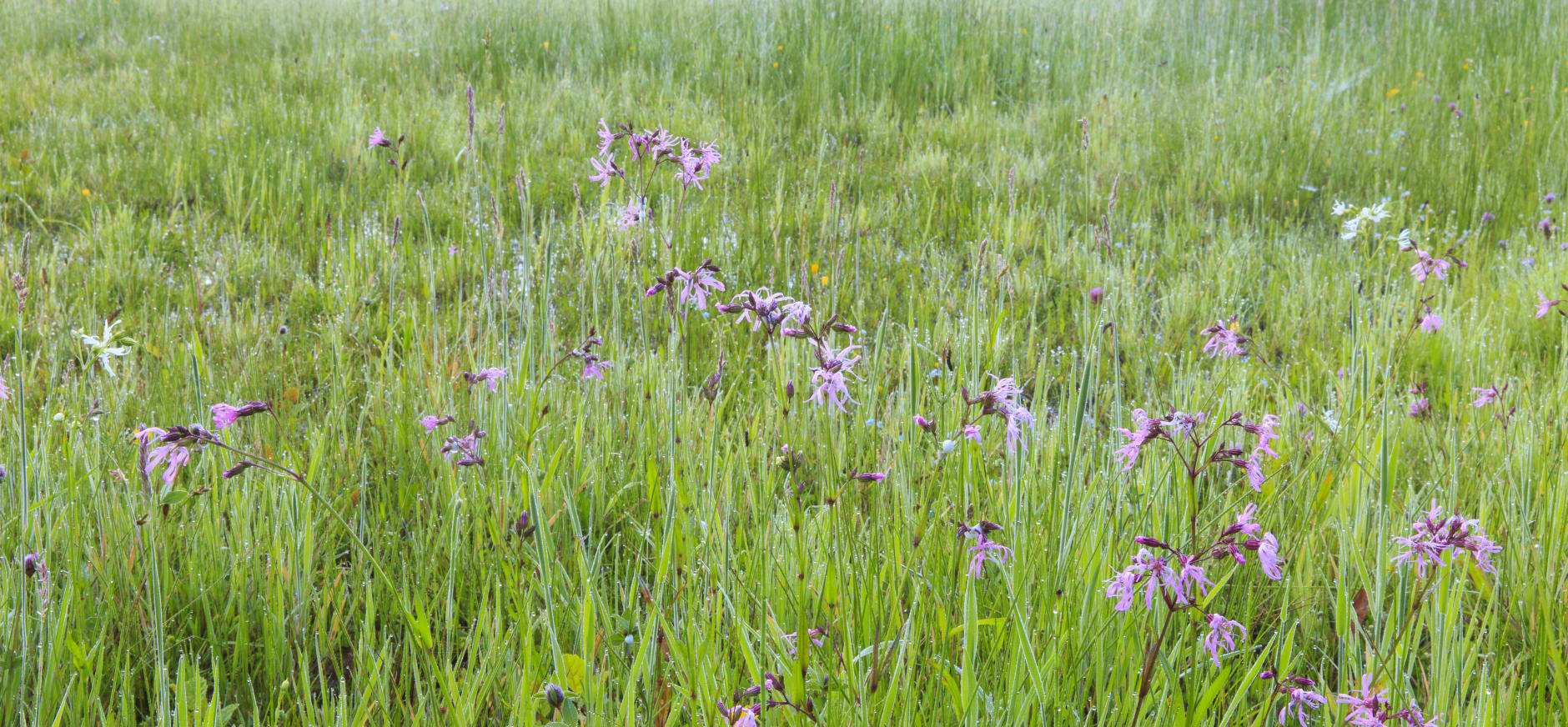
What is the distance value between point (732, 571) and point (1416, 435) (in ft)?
5.70

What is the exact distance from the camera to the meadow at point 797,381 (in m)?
1.25

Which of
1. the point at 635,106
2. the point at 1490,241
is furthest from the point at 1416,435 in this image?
the point at 635,106

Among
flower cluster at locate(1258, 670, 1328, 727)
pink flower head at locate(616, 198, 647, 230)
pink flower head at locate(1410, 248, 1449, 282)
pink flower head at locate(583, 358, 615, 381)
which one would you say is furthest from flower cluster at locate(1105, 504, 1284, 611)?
pink flower head at locate(1410, 248, 1449, 282)

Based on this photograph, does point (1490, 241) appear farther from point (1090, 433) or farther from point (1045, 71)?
point (1090, 433)

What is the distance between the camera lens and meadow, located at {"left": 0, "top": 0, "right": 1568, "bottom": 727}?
49.3 inches

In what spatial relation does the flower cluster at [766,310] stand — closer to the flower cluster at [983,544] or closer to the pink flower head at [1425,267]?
the flower cluster at [983,544]

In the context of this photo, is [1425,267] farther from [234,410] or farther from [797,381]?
[234,410]

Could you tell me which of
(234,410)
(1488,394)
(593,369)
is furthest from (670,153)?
(1488,394)

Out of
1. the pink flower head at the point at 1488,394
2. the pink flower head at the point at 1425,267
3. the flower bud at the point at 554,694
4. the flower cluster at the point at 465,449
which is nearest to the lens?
the flower bud at the point at 554,694

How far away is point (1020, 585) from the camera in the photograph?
4.35ft

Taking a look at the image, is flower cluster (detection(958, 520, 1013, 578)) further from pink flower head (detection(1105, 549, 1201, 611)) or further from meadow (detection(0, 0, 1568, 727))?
pink flower head (detection(1105, 549, 1201, 611))

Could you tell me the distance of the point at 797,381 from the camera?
2291 millimetres

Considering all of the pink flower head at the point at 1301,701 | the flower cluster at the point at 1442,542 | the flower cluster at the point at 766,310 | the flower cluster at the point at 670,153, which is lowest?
the pink flower head at the point at 1301,701

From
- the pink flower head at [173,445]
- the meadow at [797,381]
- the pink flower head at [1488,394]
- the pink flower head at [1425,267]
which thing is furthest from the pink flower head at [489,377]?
the pink flower head at [1425,267]
